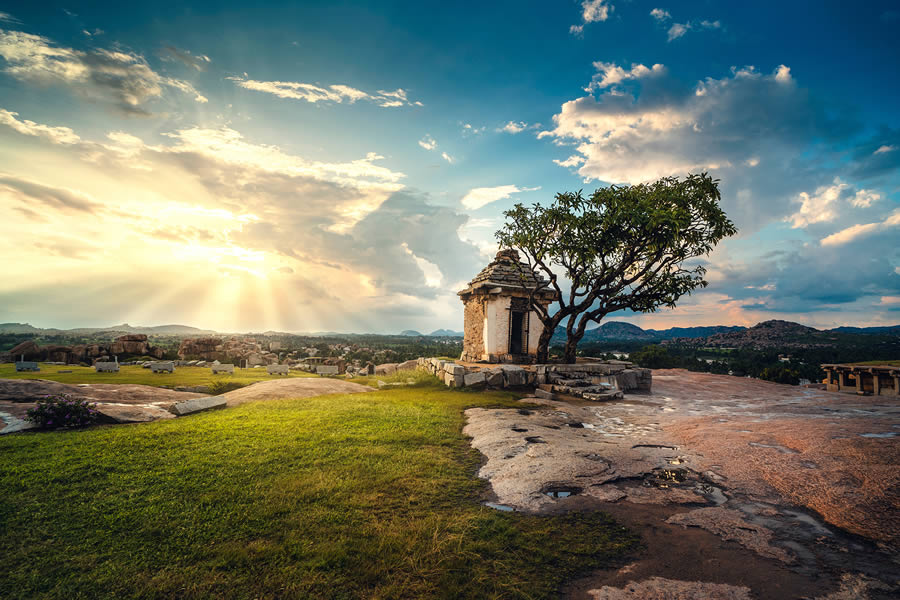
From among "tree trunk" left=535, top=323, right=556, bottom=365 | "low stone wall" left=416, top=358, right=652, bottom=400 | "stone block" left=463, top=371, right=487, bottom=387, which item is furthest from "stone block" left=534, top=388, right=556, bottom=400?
"tree trunk" left=535, top=323, right=556, bottom=365

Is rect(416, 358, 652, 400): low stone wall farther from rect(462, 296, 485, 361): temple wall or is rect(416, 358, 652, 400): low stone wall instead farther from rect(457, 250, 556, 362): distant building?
rect(462, 296, 485, 361): temple wall

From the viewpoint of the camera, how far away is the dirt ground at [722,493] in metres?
3.57

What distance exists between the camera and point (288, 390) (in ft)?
45.6

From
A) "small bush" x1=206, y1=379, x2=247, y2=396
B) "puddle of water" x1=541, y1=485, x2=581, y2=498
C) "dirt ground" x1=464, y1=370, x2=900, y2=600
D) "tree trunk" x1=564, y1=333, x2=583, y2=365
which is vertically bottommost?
"small bush" x1=206, y1=379, x2=247, y2=396

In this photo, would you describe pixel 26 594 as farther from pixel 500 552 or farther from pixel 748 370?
pixel 748 370

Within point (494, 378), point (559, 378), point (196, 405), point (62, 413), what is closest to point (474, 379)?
point (494, 378)

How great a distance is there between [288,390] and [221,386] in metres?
3.76

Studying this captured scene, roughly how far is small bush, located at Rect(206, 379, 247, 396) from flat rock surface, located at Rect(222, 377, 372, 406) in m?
1.46

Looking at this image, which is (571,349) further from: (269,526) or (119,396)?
(119,396)

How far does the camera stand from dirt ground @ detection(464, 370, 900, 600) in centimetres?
357

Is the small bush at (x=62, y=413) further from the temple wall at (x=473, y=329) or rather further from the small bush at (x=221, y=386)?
the temple wall at (x=473, y=329)

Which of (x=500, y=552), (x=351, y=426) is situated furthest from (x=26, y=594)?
(x=351, y=426)

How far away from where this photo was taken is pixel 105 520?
454cm

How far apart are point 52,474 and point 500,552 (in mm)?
7020
